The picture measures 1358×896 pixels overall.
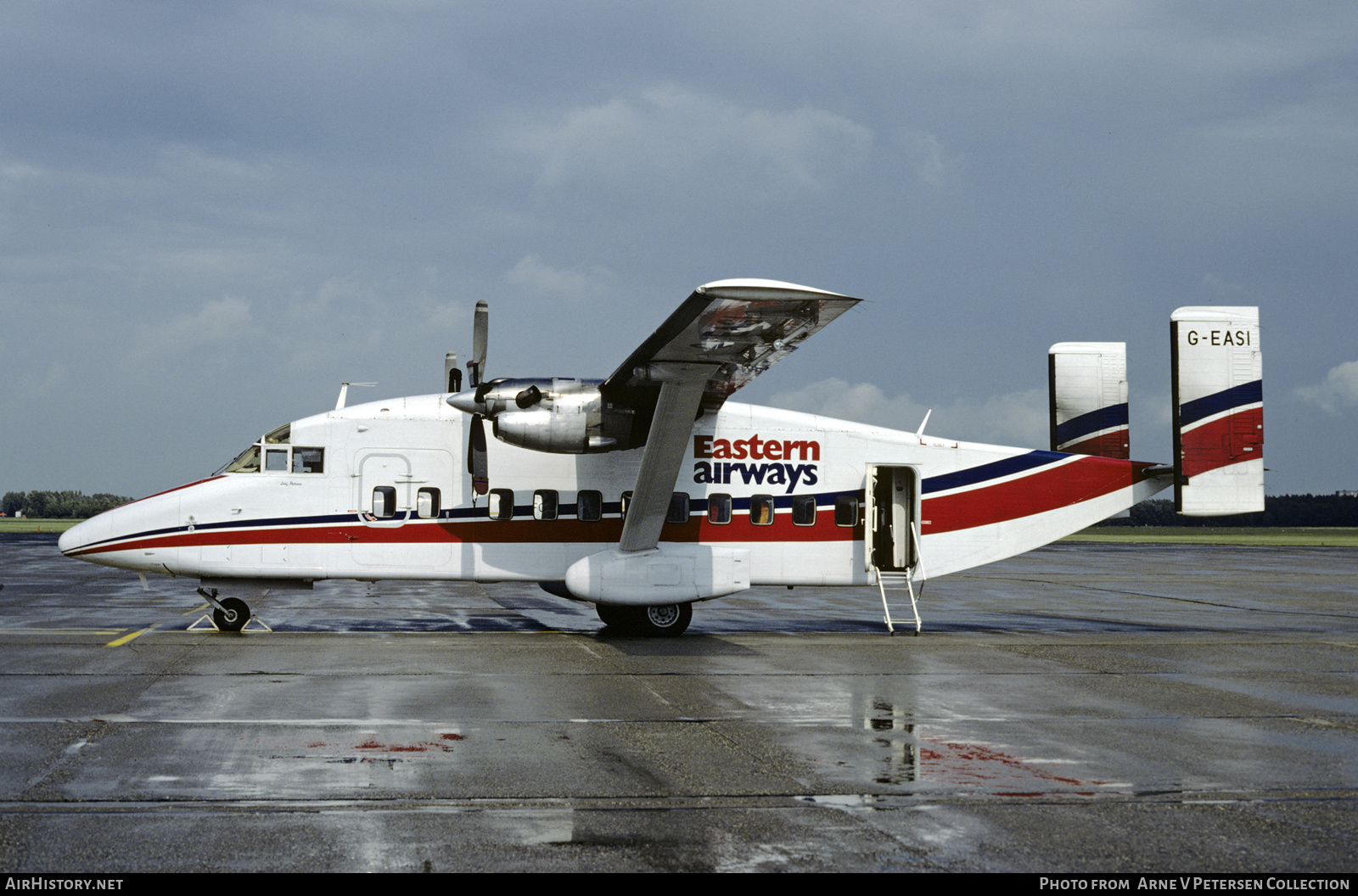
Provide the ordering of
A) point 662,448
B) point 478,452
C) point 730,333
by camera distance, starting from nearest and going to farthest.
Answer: point 730,333 < point 662,448 < point 478,452

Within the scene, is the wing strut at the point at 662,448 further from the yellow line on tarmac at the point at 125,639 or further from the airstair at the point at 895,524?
the yellow line on tarmac at the point at 125,639

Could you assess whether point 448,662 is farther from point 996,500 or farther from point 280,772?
point 996,500

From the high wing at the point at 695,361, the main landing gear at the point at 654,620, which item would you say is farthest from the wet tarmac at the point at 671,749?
the high wing at the point at 695,361

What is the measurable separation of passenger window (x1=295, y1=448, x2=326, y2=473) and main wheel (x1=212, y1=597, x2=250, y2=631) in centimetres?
224

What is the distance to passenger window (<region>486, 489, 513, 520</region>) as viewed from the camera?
55.5 feet

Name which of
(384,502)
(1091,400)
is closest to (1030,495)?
(1091,400)

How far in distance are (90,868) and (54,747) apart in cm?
333

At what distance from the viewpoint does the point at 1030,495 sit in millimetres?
18688

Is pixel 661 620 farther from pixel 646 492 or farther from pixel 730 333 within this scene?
pixel 730 333

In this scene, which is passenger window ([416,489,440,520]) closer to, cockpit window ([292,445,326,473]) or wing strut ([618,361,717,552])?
cockpit window ([292,445,326,473])

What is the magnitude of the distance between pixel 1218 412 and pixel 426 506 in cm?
1329

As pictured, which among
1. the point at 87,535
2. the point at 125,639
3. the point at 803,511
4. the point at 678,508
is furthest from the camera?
the point at 803,511

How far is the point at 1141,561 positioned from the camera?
46344 millimetres

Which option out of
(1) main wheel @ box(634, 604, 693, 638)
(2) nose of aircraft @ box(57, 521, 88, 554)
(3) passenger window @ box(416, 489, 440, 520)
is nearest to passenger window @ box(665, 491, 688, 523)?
(1) main wheel @ box(634, 604, 693, 638)
